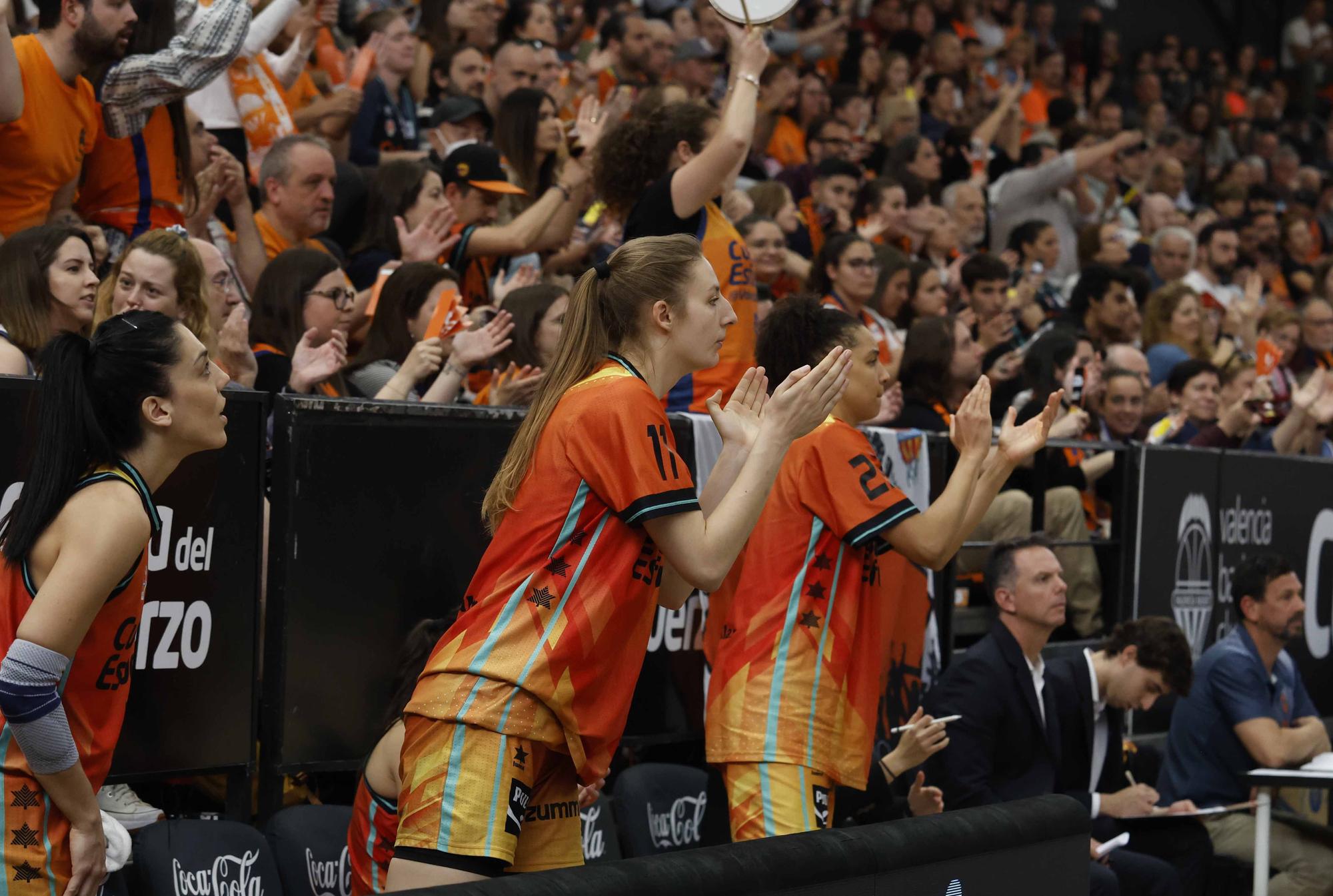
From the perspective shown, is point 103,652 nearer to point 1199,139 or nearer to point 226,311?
point 226,311

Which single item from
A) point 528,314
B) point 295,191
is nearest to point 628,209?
point 528,314

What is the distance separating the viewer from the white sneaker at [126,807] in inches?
171

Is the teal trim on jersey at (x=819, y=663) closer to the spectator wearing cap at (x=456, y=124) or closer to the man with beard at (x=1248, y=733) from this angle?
the man with beard at (x=1248, y=733)

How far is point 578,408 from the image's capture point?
11.6 ft

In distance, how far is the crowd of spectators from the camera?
18.5 feet

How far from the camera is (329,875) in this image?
4.71 m

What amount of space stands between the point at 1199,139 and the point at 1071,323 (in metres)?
9.71

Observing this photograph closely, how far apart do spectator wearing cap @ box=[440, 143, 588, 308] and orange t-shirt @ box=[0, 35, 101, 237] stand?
79.2 inches

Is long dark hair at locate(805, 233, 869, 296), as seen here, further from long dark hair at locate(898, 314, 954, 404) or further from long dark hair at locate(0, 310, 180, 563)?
long dark hair at locate(0, 310, 180, 563)

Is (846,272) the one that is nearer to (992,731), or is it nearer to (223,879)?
(992,731)

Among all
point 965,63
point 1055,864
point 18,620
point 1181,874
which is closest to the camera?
point 18,620

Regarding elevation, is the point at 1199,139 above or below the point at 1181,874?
above

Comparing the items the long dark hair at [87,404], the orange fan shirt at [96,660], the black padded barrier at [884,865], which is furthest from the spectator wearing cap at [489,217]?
the black padded barrier at [884,865]

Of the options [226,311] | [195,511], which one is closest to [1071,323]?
[226,311]
